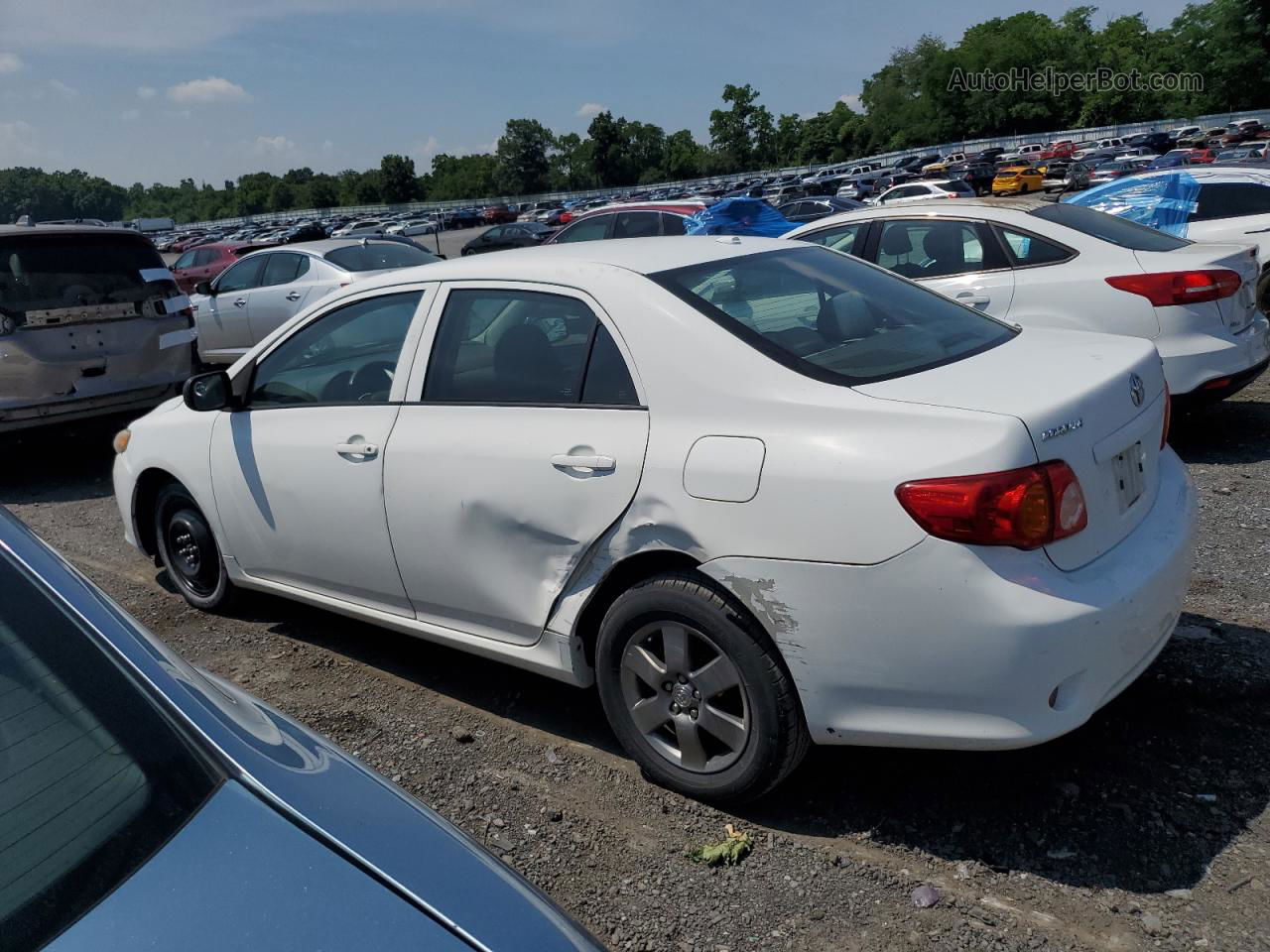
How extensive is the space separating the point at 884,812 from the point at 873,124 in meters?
117

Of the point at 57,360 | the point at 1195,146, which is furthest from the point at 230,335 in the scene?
the point at 1195,146

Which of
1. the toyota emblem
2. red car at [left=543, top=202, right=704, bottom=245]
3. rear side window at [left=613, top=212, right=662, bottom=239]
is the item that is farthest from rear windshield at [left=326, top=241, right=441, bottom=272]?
the toyota emblem

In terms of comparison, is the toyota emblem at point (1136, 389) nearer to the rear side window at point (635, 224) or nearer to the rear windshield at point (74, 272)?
the rear windshield at point (74, 272)

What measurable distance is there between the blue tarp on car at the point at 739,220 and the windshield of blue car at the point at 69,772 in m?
13.1

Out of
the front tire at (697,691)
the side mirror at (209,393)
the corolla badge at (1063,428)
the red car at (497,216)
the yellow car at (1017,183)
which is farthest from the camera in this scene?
the red car at (497,216)

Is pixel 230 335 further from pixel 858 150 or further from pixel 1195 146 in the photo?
pixel 858 150

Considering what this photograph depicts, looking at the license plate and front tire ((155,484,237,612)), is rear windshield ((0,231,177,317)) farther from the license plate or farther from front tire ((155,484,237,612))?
the license plate

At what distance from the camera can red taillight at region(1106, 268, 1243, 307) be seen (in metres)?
6.29

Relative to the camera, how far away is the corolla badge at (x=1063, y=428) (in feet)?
8.93

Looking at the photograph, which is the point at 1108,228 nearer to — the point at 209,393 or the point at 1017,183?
the point at 209,393

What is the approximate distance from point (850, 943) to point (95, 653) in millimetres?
1871

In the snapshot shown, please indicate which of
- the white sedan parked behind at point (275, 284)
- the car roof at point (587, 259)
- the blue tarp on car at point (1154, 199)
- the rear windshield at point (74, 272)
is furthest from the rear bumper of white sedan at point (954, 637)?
the white sedan parked behind at point (275, 284)

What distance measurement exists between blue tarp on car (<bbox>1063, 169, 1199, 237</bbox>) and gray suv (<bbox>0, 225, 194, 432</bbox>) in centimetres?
820

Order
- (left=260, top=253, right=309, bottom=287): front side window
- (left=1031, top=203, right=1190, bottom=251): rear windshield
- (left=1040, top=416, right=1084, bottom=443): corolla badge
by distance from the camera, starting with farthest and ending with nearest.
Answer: (left=260, top=253, right=309, bottom=287): front side window, (left=1031, top=203, right=1190, bottom=251): rear windshield, (left=1040, top=416, right=1084, bottom=443): corolla badge
